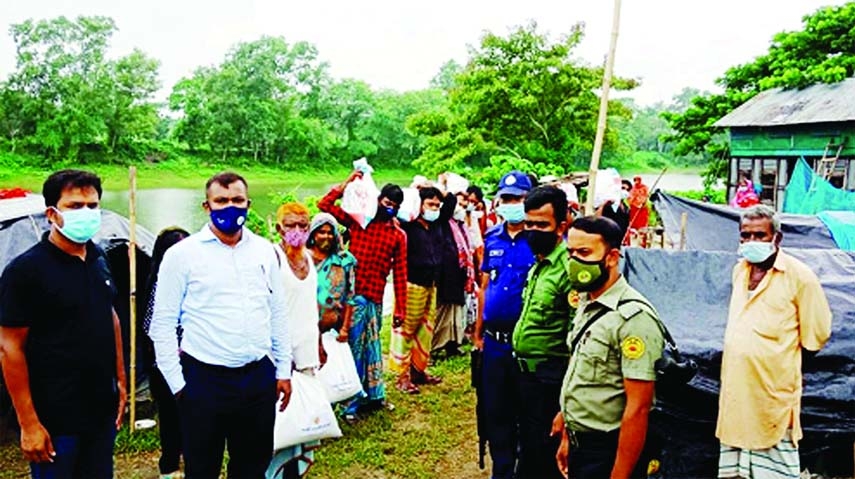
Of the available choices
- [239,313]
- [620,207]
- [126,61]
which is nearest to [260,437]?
[239,313]

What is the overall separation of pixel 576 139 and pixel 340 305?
64.8 feet

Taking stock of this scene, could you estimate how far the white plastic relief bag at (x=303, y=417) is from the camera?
360 cm

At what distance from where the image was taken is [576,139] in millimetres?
23203

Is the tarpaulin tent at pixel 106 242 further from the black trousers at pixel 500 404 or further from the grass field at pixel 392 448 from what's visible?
the black trousers at pixel 500 404

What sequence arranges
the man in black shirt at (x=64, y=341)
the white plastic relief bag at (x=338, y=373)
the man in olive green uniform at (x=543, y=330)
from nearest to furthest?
the man in black shirt at (x=64, y=341), the man in olive green uniform at (x=543, y=330), the white plastic relief bag at (x=338, y=373)

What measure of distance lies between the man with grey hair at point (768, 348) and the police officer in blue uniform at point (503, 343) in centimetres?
104

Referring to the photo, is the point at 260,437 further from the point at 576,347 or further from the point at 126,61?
the point at 126,61

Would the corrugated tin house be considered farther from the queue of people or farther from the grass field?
the queue of people

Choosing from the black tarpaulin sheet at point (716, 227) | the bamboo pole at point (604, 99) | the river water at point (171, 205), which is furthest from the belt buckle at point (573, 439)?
the river water at point (171, 205)

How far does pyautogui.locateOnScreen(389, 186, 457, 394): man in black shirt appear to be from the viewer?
228 inches

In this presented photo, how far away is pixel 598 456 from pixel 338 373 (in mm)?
2288

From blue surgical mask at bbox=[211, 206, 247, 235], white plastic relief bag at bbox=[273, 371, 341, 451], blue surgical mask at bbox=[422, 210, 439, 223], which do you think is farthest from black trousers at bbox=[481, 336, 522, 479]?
blue surgical mask at bbox=[422, 210, 439, 223]

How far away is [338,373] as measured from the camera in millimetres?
4418

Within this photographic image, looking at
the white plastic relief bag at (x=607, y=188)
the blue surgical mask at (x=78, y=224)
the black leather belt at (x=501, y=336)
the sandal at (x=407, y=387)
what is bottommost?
the sandal at (x=407, y=387)
